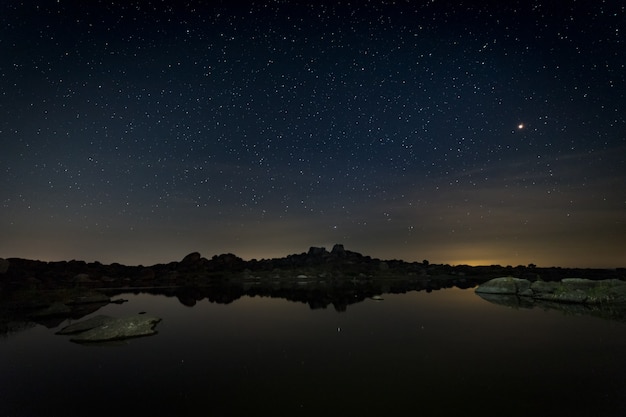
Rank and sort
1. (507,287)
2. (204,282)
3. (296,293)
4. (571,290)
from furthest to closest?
(204,282) < (296,293) < (507,287) < (571,290)

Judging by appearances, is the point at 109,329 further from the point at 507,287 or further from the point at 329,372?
the point at 507,287

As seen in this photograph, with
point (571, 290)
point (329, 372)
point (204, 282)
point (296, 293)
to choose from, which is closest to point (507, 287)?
point (571, 290)

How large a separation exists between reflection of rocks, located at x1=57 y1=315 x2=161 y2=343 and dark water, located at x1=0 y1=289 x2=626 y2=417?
3.47 feet

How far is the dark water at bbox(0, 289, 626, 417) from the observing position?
9.95 meters

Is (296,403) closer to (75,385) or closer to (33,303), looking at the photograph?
(75,385)

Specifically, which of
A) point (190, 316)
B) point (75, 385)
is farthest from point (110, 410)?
point (190, 316)

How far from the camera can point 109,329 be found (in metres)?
21.4

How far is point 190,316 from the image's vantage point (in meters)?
31.5

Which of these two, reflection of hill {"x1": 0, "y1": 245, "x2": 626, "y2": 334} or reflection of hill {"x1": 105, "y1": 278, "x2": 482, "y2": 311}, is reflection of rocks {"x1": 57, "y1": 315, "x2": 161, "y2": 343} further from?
reflection of hill {"x1": 105, "y1": 278, "x2": 482, "y2": 311}

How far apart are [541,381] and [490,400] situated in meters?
3.48

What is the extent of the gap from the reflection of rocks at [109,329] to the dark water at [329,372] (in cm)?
106

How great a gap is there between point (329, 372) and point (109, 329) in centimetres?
1710

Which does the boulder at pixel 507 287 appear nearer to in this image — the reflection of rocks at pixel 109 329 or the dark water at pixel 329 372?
the dark water at pixel 329 372

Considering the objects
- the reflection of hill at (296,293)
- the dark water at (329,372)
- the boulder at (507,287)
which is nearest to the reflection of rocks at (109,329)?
the dark water at (329,372)
